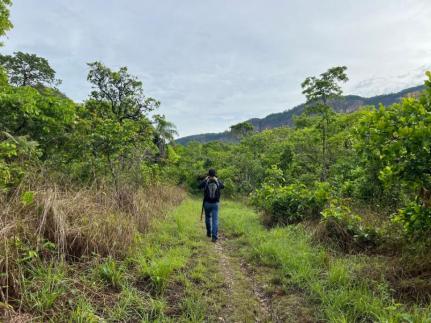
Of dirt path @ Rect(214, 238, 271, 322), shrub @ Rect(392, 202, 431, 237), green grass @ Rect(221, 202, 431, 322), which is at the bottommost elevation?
dirt path @ Rect(214, 238, 271, 322)

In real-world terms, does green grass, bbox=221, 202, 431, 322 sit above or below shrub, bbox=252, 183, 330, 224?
below

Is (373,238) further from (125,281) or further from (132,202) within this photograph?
(132,202)

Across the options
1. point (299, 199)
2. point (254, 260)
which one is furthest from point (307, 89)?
point (254, 260)

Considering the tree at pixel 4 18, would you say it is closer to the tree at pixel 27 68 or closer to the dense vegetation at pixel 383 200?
the dense vegetation at pixel 383 200

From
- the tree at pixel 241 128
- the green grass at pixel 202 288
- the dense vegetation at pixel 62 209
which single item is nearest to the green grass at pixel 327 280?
the green grass at pixel 202 288

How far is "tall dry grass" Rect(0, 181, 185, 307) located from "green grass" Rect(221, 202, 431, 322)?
274 cm

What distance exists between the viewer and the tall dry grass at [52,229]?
2.86 meters

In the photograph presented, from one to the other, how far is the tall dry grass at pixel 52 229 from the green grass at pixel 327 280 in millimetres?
2737

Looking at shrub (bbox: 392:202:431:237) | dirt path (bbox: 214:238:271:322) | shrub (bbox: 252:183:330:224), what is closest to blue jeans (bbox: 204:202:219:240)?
dirt path (bbox: 214:238:271:322)

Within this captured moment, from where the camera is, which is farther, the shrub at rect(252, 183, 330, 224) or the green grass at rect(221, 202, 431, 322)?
the shrub at rect(252, 183, 330, 224)

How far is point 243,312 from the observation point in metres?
3.20

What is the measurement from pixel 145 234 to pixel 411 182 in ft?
17.0

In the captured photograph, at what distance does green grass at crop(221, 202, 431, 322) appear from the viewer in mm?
2834

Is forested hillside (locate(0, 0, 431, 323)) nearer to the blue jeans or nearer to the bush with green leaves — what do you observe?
the bush with green leaves
